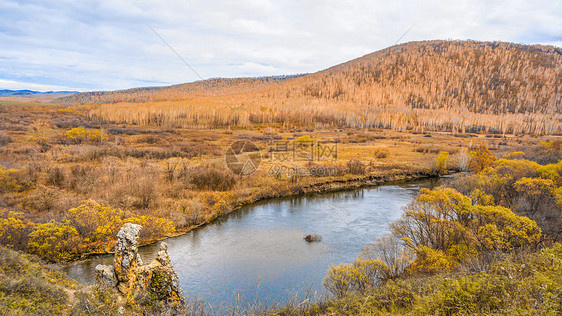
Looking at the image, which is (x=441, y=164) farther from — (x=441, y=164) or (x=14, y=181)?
(x=14, y=181)

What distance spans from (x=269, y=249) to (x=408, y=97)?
118 meters

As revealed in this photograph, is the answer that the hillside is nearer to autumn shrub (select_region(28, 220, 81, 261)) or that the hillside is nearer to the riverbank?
the riverbank

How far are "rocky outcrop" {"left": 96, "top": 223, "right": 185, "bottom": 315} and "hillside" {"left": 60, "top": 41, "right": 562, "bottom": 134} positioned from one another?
6876cm

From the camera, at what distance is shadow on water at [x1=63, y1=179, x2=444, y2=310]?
1192 centimetres

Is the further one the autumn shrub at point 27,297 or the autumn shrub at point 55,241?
the autumn shrub at point 55,241

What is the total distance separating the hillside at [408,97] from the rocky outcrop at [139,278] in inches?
2707

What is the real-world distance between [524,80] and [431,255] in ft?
458

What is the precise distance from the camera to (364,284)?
34.6ft

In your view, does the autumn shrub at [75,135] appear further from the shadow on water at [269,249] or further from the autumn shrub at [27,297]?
the autumn shrub at [27,297]

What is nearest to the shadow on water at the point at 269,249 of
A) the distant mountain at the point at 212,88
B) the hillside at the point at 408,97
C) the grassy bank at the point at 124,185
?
the grassy bank at the point at 124,185

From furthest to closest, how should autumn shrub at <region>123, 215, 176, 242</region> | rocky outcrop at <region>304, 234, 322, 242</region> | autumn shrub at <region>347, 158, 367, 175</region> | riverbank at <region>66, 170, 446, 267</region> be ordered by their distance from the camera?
autumn shrub at <region>347, 158, 367, 175</region>
riverbank at <region>66, 170, 446, 267</region>
rocky outcrop at <region>304, 234, 322, 242</region>
autumn shrub at <region>123, 215, 176, 242</region>

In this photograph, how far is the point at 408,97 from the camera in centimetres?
11588

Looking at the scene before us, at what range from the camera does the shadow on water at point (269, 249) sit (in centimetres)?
1192

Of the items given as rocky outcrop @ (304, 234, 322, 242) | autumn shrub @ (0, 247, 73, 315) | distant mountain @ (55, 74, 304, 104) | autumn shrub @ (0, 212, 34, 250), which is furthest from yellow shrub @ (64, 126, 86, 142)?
distant mountain @ (55, 74, 304, 104)
